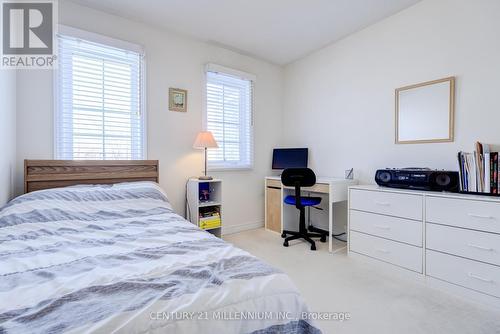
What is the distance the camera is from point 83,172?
2377 millimetres

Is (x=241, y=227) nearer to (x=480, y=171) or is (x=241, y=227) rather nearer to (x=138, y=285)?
(x=480, y=171)

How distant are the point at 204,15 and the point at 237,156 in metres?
1.79

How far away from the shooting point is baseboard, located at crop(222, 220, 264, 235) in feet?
11.3

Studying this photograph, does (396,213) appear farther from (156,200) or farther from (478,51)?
(156,200)

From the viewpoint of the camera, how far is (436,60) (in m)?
2.32

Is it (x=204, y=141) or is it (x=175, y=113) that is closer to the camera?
(x=204, y=141)

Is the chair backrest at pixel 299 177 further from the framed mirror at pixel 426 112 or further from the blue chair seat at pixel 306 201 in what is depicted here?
the framed mirror at pixel 426 112

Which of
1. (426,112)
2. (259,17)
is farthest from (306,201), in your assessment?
(259,17)

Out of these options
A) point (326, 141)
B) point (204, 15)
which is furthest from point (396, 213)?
point (204, 15)

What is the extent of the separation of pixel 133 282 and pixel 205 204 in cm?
206

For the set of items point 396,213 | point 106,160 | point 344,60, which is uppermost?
point 344,60

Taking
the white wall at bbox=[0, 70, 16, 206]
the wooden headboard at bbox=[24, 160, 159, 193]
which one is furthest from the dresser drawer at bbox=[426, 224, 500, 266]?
the white wall at bbox=[0, 70, 16, 206]

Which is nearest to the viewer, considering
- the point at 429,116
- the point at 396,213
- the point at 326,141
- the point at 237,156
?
the point at 396,213

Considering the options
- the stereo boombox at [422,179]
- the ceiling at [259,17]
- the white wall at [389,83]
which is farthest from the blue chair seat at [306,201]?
the ceiling at [259,17]
